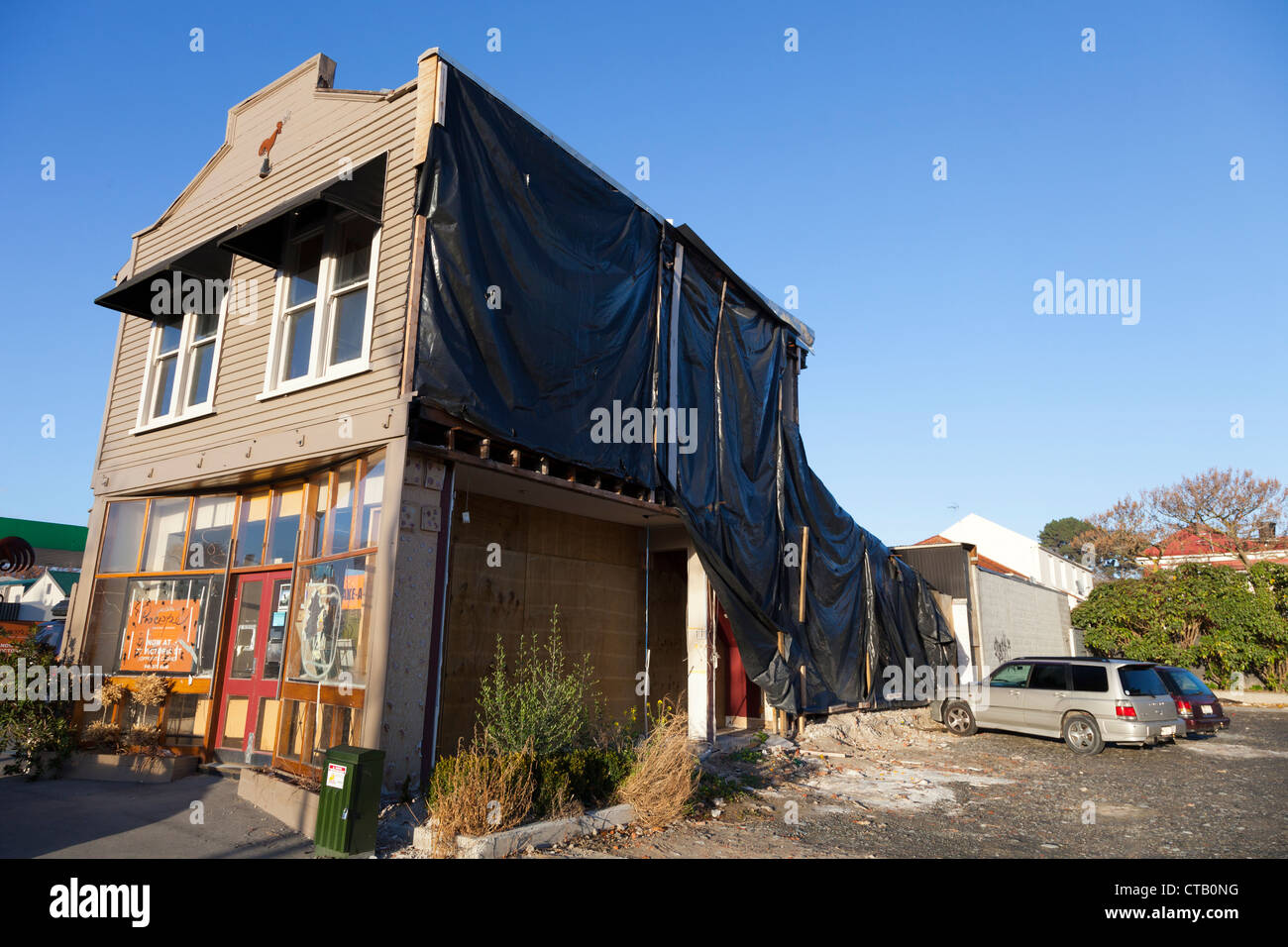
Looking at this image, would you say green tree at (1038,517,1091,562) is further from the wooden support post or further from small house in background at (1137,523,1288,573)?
the wooden support post

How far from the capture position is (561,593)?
1256cm

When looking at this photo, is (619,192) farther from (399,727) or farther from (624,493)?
(399,727)

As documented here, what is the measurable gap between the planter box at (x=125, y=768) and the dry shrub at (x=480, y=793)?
442cm

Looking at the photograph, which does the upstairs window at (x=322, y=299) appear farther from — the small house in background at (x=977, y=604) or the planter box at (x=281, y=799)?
the small house in background at (x=977, y=604)

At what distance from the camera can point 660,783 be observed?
801 centimetres

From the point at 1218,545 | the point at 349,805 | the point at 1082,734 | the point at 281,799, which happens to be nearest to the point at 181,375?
the point at 281,799

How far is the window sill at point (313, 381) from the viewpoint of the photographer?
9.17 metres

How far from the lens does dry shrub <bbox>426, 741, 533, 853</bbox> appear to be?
6504 mm

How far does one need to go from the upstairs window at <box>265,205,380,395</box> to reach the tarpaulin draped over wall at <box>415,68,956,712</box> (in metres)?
1.40

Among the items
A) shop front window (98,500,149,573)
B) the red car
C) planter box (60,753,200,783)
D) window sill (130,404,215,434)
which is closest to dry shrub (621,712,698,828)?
planter box (60,753,200,783)

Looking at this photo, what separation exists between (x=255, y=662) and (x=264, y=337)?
4.47 metres
